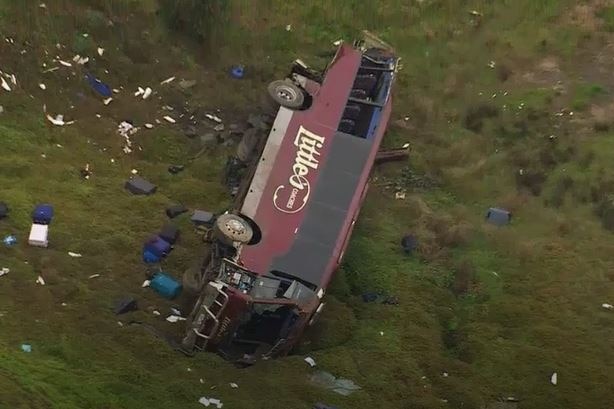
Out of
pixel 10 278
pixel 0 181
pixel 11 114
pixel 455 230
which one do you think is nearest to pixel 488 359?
pixel 455 230

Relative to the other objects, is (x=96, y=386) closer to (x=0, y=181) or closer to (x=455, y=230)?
(x=0, y=181)

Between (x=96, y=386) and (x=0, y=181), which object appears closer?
(x=96, y=386)

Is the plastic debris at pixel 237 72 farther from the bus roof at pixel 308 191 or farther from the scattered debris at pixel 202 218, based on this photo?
the scattered debris at pixel 202 218

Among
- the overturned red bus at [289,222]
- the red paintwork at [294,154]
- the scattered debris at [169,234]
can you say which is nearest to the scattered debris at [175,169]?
the overturned red bus at [289,222]

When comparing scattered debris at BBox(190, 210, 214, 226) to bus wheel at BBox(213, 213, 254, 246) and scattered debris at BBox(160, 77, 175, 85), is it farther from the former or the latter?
scattered debris at BBox(160, 77, 175, 85)

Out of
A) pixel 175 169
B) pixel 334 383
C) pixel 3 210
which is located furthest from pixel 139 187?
pixel 334 383

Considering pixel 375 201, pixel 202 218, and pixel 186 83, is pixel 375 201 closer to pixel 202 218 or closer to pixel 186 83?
pixel 202 218
